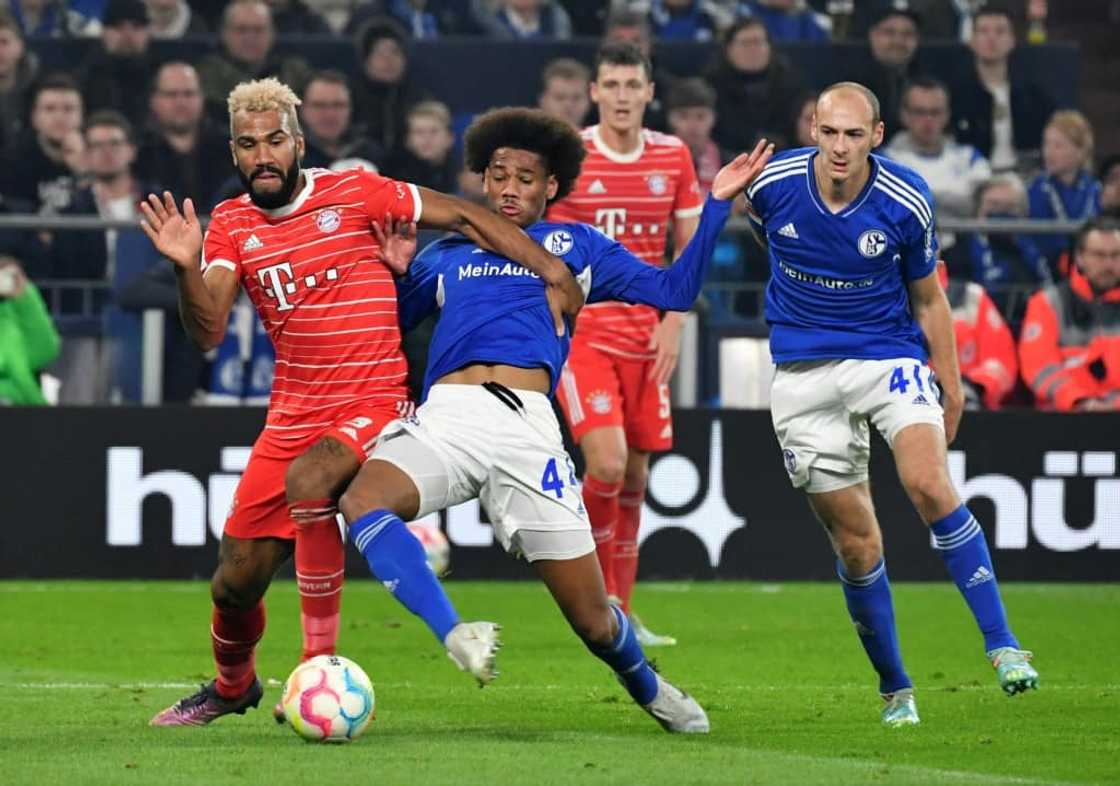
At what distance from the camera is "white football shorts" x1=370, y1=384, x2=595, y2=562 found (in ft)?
22.5

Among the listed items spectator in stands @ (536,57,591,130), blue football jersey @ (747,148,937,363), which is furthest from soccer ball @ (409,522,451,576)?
blue football jersey @ (747,148,937,363)

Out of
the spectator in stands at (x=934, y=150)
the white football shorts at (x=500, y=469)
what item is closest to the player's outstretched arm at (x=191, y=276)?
the white football shorts at (x=500, y=469)

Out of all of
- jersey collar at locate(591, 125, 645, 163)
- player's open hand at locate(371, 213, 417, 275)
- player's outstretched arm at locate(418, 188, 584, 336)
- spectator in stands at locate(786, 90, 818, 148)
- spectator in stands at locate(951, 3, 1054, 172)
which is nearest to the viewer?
player's outstretched arm at locate(418, 188, 584, 336)

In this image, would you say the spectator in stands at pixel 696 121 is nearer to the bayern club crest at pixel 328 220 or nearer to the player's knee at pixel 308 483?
the bayern club crest at pixel 328 220

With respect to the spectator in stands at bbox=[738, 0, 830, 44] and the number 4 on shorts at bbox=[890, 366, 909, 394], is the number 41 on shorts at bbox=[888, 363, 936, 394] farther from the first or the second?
the spectator in stands at bbox=[738, 0, 830, 44]

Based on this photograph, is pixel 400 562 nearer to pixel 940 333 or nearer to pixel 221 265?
pixel 221 265

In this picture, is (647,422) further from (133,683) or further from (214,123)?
(214,123)

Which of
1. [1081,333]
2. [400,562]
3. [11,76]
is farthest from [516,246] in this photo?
[11,76]

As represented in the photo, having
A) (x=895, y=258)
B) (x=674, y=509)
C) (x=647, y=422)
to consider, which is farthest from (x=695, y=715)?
(x=674, y=509)

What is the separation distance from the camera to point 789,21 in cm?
1678

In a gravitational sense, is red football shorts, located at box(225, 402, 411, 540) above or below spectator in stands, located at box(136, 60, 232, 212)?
below

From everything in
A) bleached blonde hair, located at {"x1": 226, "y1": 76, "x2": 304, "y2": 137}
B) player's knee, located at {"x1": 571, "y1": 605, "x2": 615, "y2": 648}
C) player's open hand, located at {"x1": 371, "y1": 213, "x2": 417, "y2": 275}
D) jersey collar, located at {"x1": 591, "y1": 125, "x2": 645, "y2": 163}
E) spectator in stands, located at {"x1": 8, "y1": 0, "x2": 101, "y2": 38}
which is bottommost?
player's knee, located at {"x1": 571, "y1": 605, "x2": 615, "y2": 648}

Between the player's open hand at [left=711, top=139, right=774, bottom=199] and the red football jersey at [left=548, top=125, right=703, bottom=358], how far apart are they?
9.96 ft

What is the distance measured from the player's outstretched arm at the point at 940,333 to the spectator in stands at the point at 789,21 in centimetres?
921
